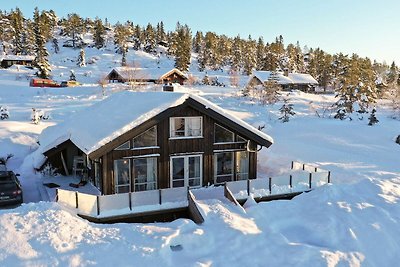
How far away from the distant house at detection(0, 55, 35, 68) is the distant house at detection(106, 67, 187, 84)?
80.2 feet

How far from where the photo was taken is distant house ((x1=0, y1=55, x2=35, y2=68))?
74625 millimetres

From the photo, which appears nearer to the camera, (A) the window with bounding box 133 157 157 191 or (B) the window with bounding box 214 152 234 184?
(A) the window with bounding box 133 157 157 191

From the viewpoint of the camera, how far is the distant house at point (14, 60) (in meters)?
74.6

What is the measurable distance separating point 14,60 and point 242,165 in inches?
2858

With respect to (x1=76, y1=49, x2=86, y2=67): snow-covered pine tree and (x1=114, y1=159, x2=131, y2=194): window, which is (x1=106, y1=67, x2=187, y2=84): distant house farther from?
(x1=114, y1=159, x2=131, y2=194): window

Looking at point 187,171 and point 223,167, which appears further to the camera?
point 223,167

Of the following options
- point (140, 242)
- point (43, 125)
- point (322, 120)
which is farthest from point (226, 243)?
point (322, 120)

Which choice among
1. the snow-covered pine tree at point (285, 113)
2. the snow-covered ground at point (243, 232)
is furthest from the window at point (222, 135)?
the snow-covered pine tree at point (285, 113)

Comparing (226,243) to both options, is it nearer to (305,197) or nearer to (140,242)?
(140,242)

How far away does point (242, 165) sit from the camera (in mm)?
18469

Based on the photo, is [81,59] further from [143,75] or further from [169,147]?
[169,147]

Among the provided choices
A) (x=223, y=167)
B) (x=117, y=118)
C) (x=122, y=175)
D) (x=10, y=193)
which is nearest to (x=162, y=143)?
(x=122, y=175)

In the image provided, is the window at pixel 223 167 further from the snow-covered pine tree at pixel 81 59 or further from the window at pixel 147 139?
the snow-covered pine tree at pixel 81 59

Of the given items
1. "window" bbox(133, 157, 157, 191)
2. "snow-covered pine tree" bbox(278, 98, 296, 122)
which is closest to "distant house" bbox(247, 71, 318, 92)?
"snow-covered pine tree" bbox(278, 98, 296, 122)
